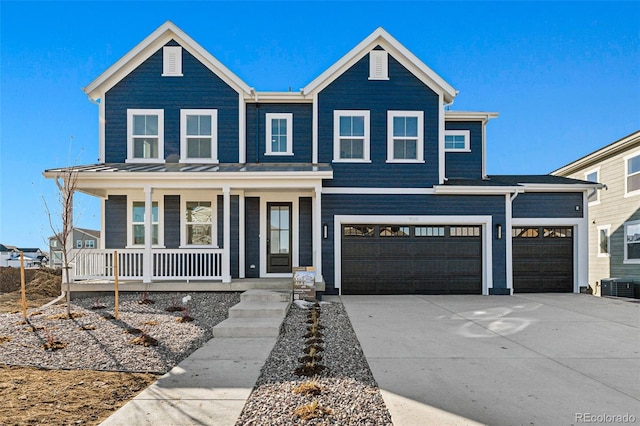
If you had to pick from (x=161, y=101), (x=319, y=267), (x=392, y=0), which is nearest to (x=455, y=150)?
(x=392, y=0)

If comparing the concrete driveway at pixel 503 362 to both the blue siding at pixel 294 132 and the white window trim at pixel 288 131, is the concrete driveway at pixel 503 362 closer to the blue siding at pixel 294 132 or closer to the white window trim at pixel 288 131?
the blue siding at pixel 294 132

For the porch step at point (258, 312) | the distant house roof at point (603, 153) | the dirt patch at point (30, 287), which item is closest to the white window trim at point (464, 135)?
the distant house roof at point (603, 153)

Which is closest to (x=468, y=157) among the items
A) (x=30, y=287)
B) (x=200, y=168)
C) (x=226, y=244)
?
(x=226, y=244)

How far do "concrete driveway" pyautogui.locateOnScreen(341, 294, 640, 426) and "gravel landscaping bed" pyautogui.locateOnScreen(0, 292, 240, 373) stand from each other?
290cm

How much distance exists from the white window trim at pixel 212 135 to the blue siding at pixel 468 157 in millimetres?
7683

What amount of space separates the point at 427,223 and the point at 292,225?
4068 millimetres

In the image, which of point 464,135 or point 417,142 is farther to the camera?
point 464,135

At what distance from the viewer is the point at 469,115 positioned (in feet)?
45.1

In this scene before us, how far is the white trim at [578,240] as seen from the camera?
1278cm

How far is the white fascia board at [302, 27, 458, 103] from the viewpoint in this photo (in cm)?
1215

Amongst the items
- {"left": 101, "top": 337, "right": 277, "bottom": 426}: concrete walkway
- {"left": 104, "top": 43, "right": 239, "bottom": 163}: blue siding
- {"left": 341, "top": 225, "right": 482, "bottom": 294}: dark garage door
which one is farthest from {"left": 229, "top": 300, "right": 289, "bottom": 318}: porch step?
{"left": 104, "top": 43, "right": 239, "bottom": 163}: blue siding

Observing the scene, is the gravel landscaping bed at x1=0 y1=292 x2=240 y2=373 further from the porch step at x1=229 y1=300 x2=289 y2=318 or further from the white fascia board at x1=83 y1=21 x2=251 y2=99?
the white fascia board at x1=83 y1=21 x2=251 y2=99

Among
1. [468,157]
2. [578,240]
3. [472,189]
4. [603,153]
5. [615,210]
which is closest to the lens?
[472,189]

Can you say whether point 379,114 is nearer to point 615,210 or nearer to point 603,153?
point 603,153
